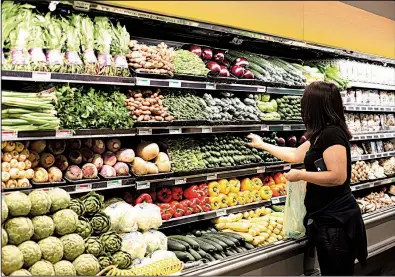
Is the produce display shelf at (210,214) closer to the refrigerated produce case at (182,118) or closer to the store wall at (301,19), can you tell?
the refrigerated produce case at (182,118)

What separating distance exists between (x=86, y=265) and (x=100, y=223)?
42cm

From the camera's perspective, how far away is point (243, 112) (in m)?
5.00

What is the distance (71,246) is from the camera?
3090 mm

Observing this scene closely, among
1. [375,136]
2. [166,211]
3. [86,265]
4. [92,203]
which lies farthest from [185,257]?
[375,136]

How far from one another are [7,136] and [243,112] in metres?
2.56

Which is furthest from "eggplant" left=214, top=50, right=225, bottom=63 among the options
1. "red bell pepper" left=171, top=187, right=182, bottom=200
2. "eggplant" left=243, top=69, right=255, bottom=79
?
"red bell pepper" left=171, top=187, right=182, bottom=200

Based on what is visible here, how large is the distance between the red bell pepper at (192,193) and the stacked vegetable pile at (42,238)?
1.54 meters

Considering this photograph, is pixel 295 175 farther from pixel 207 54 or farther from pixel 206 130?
pixel 207 54

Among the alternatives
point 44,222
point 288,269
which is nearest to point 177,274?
point 44,222

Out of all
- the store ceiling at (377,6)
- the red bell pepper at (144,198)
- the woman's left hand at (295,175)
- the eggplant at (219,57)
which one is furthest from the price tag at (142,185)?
the store ceiling at (377,6)

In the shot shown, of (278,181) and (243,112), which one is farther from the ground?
(243,112)

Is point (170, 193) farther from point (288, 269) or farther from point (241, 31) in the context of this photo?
point (241, 31)

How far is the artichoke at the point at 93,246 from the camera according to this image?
321cm

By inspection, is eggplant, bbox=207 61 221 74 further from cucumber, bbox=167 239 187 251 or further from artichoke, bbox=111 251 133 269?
artichoke, bbox=111 251 133 269
